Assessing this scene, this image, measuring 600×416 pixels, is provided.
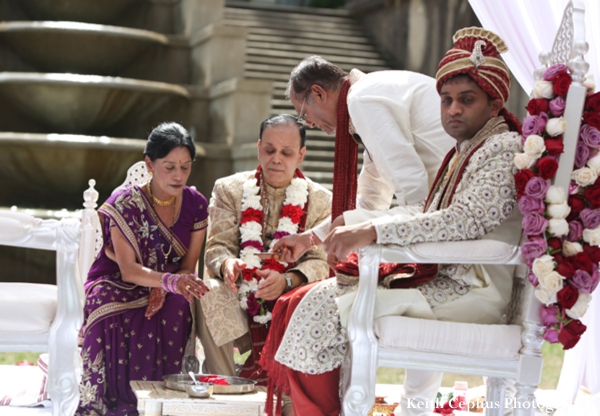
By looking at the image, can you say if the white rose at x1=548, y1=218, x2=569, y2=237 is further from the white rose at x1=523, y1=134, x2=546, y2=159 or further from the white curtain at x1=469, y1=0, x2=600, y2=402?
the white curtain at x1=469, y1=0, x2=600, y2=402

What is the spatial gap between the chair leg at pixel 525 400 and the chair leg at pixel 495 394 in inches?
16.7

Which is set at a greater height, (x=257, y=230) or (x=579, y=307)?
(x=257, y=230)

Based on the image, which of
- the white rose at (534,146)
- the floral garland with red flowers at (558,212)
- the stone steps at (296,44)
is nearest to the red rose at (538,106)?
the floral garland with red flowers at (558,212)

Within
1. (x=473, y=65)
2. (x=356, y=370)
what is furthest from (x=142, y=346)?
(x=473, y=65)

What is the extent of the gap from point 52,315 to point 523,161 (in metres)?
1.83

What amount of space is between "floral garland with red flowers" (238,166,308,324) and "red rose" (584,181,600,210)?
1616 millimetres

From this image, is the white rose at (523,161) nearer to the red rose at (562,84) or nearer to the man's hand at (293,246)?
the red rose at (562,84)

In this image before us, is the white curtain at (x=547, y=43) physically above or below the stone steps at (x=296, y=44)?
below

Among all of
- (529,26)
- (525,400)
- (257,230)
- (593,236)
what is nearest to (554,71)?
(593,236)

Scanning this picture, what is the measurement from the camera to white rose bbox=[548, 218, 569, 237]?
120 inches

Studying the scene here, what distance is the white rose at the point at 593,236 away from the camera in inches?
121

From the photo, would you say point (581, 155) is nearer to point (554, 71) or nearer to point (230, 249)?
point (554, 71)

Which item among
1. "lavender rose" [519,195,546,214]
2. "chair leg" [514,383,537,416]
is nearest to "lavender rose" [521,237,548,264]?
"lavender rose" [519,195,546,214]

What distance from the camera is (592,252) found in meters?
3.09
